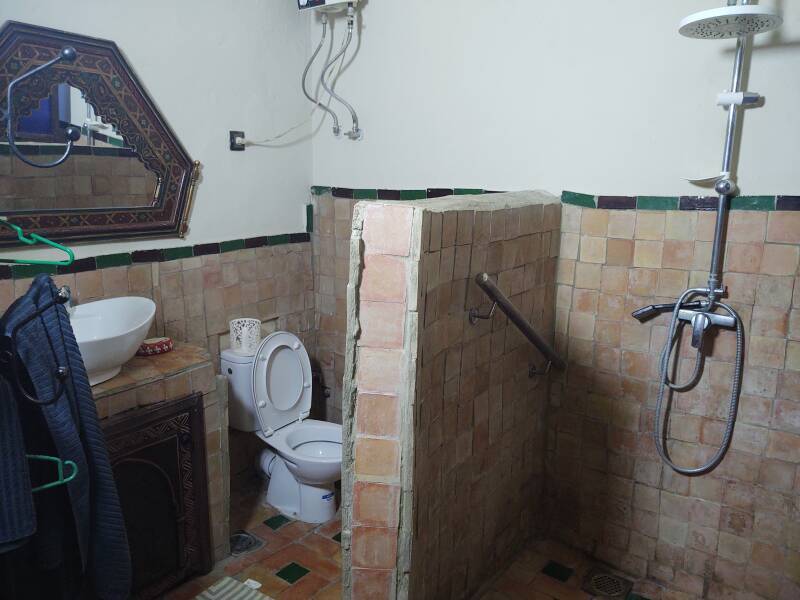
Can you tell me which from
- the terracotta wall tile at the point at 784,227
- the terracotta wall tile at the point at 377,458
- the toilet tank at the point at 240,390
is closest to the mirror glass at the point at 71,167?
the toilet tank at the point at 240,390

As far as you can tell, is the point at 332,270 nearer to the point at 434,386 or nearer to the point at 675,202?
the point at 434,386

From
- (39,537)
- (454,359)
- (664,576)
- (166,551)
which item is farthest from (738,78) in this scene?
(166,551)

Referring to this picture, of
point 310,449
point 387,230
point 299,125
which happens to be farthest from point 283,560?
point 299,125

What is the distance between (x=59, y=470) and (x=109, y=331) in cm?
77

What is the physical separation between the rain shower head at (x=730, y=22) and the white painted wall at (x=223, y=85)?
5.35 ft

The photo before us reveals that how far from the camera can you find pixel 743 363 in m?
1.86

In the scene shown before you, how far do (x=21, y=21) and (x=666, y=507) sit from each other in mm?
2560

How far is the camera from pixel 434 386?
157 centimetres

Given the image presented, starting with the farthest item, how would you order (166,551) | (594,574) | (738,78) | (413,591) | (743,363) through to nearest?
(594,574) → (166,551) → (743,363) → (738,78) → (413,591)

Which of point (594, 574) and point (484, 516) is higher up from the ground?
point (484, 516)

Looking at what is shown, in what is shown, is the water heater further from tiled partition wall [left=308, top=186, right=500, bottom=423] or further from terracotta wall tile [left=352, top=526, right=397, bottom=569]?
terracotta wall tile [left=352, top=526, right=397, bottom=569]

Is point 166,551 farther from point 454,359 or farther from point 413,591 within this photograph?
point 454,359

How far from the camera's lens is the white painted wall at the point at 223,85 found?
2064 mm

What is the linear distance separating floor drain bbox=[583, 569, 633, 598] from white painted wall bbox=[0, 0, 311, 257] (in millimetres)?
1875
